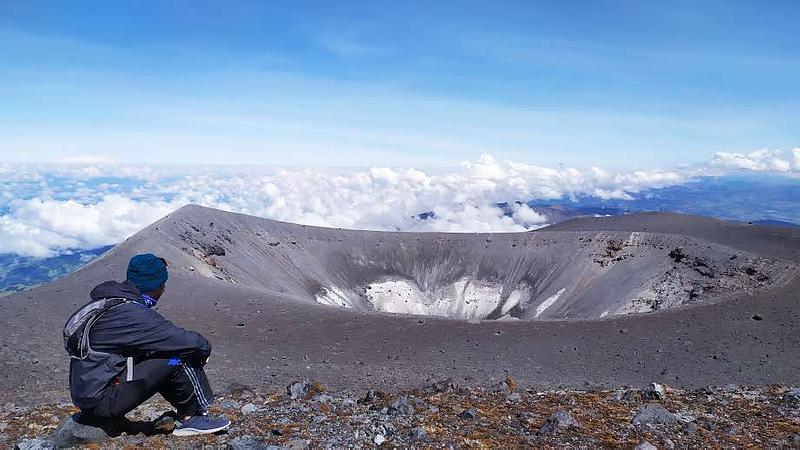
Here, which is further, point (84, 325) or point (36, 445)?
point (36, 445)

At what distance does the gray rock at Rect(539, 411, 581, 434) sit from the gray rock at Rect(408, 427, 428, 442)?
78.0 inches

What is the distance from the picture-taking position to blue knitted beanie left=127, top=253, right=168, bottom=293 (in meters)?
7.02

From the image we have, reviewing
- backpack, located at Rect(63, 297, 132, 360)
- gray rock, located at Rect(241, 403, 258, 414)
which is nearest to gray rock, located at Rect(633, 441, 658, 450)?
gray rock, located at Rect(241, 403, 258, 414)

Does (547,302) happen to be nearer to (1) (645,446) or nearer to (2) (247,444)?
(1) (645,446)

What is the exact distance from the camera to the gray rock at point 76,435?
7162 millimetres

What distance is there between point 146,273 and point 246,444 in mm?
2804

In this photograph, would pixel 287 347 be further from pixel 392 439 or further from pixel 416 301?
pixel 416 301

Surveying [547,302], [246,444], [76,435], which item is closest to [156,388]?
[76,435]

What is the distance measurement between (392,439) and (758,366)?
17.7m

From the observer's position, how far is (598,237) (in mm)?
54219

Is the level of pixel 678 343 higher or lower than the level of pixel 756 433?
lower

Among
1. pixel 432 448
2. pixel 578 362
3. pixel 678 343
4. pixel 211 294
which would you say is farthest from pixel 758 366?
pixel 211 294

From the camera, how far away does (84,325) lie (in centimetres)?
649

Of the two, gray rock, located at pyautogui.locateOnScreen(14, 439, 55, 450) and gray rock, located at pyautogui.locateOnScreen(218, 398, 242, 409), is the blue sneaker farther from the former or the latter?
gray rock, located at pyautogui.locateOnScreen(218, 398, 242, 409)
